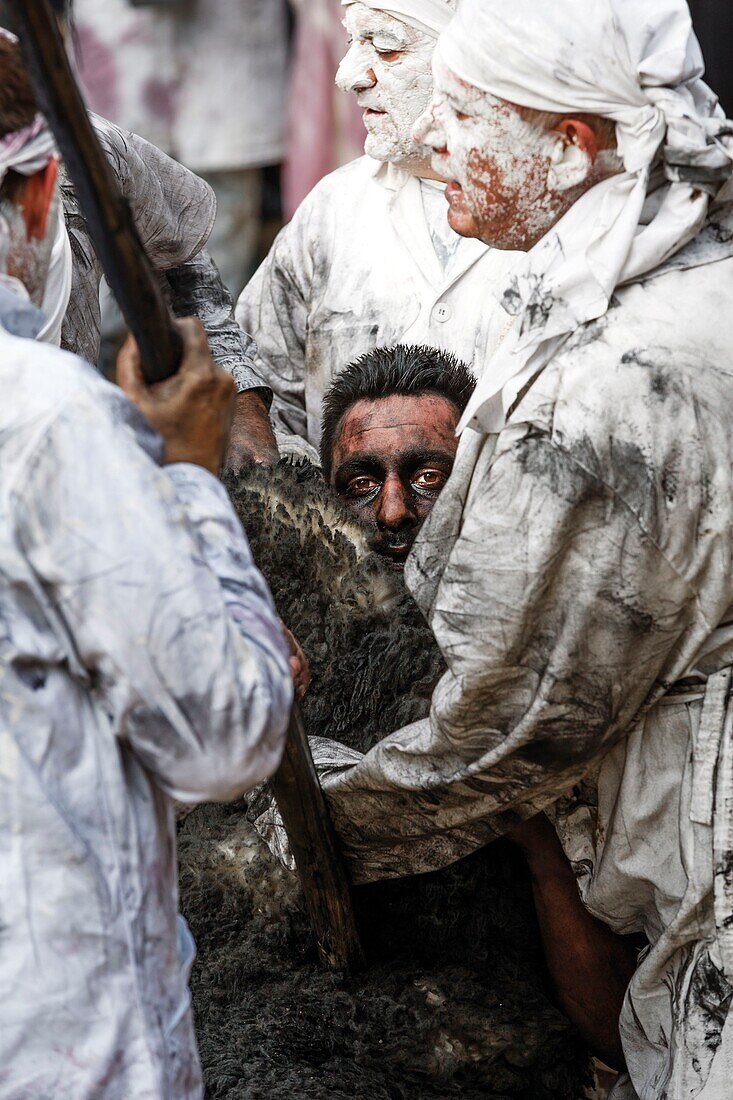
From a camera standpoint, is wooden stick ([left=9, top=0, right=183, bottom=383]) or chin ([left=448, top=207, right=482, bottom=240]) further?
chin ([left=448, top=207, right=482, bottom=240])

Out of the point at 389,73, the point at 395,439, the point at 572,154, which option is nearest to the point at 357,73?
the point at 389,73

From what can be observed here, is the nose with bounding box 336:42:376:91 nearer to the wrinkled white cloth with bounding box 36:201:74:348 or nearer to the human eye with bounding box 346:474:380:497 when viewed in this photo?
the human eye with bounding box 346:474:380:497

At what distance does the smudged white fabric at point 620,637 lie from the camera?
2021 mm

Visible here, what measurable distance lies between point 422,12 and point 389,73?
0.54 feet

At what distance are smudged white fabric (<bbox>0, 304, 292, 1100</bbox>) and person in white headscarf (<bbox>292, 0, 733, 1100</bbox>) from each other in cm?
67

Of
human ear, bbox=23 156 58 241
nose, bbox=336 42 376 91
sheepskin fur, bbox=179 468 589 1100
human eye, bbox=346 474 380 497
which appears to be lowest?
sheepskin fur, bbox=179 468 589 1100

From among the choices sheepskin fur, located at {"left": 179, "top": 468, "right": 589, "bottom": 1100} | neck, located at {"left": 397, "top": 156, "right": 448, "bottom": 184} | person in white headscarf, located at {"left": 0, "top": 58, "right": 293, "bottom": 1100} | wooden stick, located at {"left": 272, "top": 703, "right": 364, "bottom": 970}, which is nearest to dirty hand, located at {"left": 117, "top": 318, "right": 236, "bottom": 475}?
person in white headscarf, located at {"left": 0, "top": 58, "right": 293, "bottom": 1100}

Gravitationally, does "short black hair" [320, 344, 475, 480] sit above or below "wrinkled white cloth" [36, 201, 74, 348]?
below

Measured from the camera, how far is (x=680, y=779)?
2.21m

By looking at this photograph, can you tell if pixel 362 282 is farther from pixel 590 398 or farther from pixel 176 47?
pixel 590 398

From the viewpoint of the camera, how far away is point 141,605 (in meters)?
1.39

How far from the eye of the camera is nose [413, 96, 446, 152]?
2.22 metres

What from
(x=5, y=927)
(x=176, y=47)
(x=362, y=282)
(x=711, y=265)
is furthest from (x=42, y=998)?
(x=176, y=47)

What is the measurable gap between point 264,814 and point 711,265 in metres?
1.26
